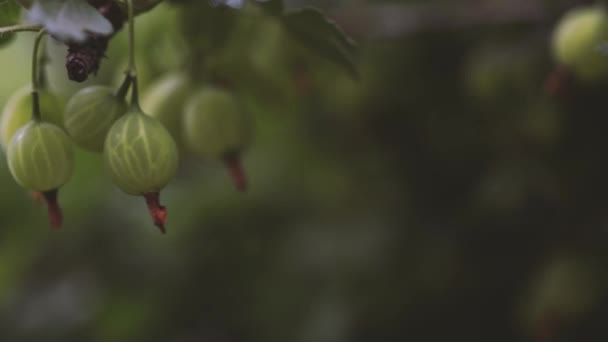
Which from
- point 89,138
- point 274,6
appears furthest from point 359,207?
point 89,138

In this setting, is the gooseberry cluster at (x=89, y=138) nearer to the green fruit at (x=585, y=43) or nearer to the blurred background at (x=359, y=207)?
the blurred background at (x=359, y=207)

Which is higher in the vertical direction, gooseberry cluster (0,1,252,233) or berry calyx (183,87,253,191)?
gooseberry cluster (0,1,252,233)

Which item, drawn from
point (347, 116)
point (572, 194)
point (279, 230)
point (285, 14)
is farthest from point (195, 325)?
point (285, 14)

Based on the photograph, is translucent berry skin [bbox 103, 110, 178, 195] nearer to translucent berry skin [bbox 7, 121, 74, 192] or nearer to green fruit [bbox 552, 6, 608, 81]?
translucent berry skin [bbox 7, 121, 74, 192]

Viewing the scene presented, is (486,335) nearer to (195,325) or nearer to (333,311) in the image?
(333,311)

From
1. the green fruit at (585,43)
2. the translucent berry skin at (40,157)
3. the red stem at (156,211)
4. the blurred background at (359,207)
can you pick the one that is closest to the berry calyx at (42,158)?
the translucent berry skin at (40,157)

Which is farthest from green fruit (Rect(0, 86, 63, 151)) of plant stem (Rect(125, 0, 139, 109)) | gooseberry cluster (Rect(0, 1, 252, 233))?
plant stem (Rect(125, 0, 139, 109))
